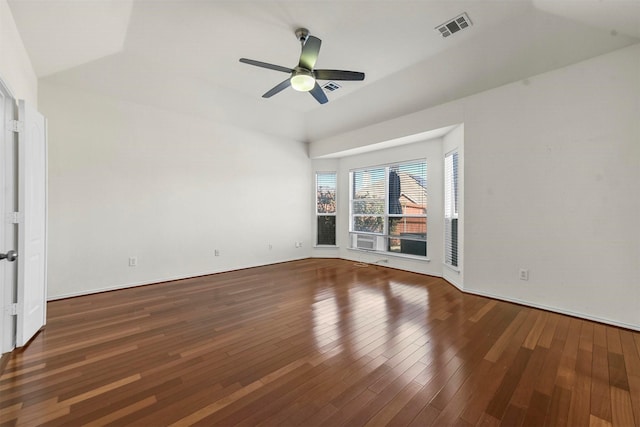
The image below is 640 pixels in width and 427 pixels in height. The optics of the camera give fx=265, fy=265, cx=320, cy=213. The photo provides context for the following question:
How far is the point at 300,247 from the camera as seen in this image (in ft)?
21.6

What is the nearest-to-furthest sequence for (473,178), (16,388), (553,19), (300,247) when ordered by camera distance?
(16,388) < (553,19) < (473,178) < (300,247)

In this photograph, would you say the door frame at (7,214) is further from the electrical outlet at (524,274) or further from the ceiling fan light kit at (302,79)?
the electrical outlet at (524,274)

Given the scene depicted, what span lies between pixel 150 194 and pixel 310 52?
3.42 meters

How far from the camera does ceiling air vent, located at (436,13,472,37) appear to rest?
2732 mm

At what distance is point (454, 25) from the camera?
2.84 metres

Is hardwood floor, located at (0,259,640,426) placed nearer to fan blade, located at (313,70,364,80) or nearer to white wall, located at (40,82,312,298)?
white wall, located at (40,82,312,298)

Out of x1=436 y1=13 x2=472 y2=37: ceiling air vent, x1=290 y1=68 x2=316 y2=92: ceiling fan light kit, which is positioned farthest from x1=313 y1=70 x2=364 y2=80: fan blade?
x1=436 y1=13 x2=472 y2=37: ceiling air vent

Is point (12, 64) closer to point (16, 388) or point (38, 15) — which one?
point (38, 15)

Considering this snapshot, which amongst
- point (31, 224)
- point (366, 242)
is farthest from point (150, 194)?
point (366, 242)

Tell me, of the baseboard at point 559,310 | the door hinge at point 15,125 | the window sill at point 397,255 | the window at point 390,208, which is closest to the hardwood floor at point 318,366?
the baseboard at point 559,310

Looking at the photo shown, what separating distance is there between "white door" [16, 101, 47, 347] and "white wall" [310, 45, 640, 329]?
16.5 ft

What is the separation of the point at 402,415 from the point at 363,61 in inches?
151

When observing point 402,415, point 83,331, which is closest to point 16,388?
point 83,331

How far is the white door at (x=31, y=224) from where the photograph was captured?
230cm
